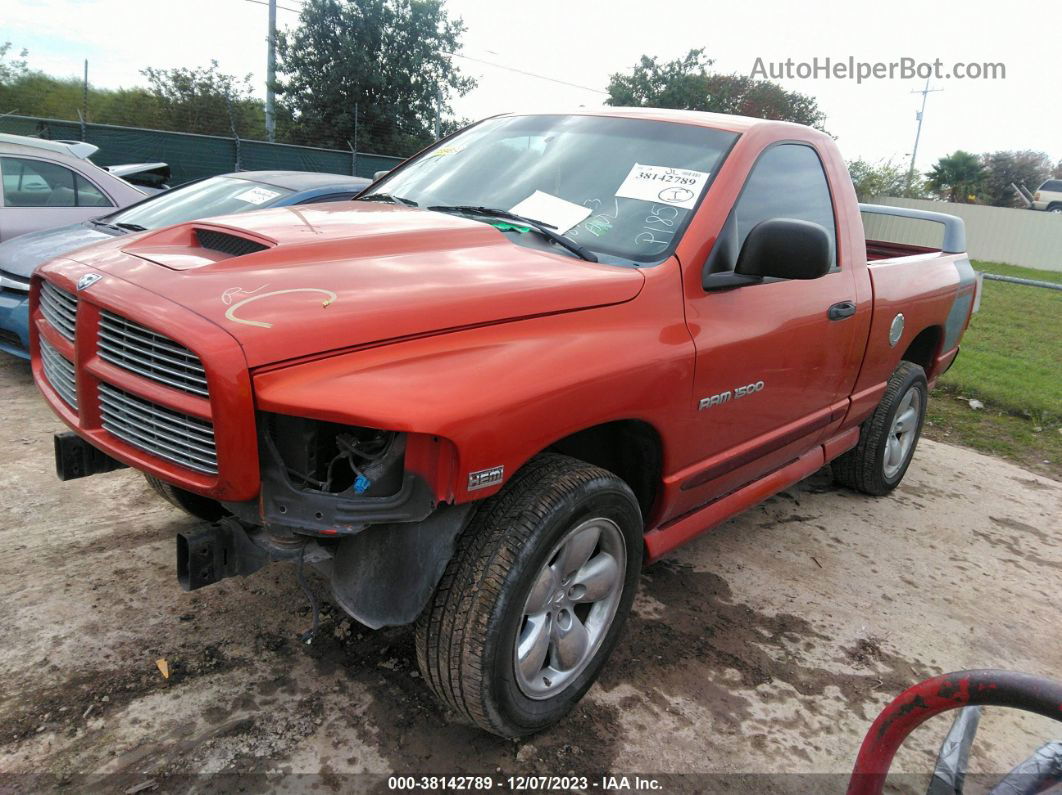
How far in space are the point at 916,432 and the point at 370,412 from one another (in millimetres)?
4152

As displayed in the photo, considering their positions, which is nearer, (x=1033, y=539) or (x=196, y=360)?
(x=196, y=360)

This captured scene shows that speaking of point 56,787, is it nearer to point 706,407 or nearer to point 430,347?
point 430,347

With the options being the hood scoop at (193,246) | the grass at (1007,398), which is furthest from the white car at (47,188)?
the grass at (1007,398)

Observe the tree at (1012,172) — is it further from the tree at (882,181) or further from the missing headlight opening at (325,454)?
the missing headlight opening at (325,454)

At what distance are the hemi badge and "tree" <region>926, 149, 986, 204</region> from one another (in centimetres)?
4634

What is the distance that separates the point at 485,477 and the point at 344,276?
2.21 feet

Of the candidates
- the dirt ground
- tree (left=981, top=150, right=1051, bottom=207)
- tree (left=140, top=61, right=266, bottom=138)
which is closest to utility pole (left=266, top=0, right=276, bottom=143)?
tree (left=140, top=61, right=266, bottom=138)

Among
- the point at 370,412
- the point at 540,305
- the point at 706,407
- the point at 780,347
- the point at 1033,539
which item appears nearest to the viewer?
the point at 370,412

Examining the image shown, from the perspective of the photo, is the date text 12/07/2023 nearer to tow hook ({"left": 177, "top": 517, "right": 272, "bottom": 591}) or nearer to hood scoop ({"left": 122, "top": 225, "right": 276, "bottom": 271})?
tow hook ({"left": 177, "top": 517, "right": 272, "bottom": 591})

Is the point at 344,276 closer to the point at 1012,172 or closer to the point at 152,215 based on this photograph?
the point at 152,215

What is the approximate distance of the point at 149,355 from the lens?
198 centimetres

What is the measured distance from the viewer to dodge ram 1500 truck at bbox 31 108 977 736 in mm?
1916

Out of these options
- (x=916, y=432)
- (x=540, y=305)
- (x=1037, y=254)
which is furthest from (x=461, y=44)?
(x=540, y=305)

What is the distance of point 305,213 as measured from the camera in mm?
2814
